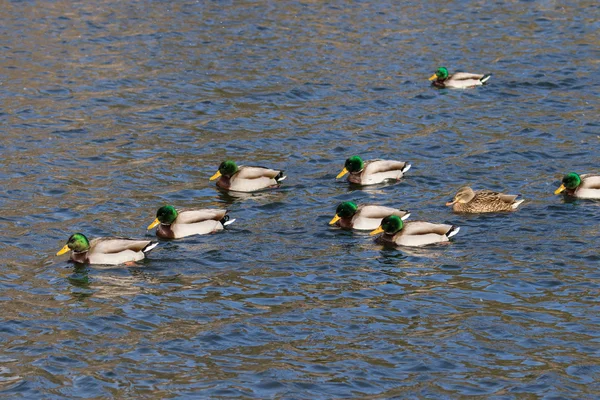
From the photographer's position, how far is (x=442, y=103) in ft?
90.0

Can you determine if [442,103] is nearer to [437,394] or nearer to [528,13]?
[528,13]

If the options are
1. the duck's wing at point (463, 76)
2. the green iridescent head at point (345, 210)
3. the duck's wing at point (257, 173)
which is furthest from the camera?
the duck's wing at point (463, 76)

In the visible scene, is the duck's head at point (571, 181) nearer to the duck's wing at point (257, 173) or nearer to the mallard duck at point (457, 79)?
the duck's wing at point (257, 173)

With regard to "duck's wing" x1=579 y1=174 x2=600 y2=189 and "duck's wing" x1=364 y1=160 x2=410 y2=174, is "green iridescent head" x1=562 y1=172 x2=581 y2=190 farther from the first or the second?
"duck's wing" x1=364 y1=160 x2=410 y2=174

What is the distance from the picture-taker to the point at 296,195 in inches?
830

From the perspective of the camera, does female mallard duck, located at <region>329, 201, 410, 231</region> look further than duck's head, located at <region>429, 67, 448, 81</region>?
No

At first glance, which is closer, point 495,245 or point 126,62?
point 495,245

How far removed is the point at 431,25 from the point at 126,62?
384 inches

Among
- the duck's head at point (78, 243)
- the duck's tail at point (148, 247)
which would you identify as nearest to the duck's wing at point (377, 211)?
the duck's tail at point (148, 247)

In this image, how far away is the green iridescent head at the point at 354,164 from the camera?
21516mm

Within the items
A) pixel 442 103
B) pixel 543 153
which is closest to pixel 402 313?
pixel 543 153

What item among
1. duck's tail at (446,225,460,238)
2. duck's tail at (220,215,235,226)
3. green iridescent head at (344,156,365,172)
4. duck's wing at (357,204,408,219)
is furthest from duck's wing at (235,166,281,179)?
duck's tail at (446,225,460,238)

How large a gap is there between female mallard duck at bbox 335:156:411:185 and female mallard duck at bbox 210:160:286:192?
4.33 feet

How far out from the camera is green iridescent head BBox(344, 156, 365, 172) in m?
21.5
